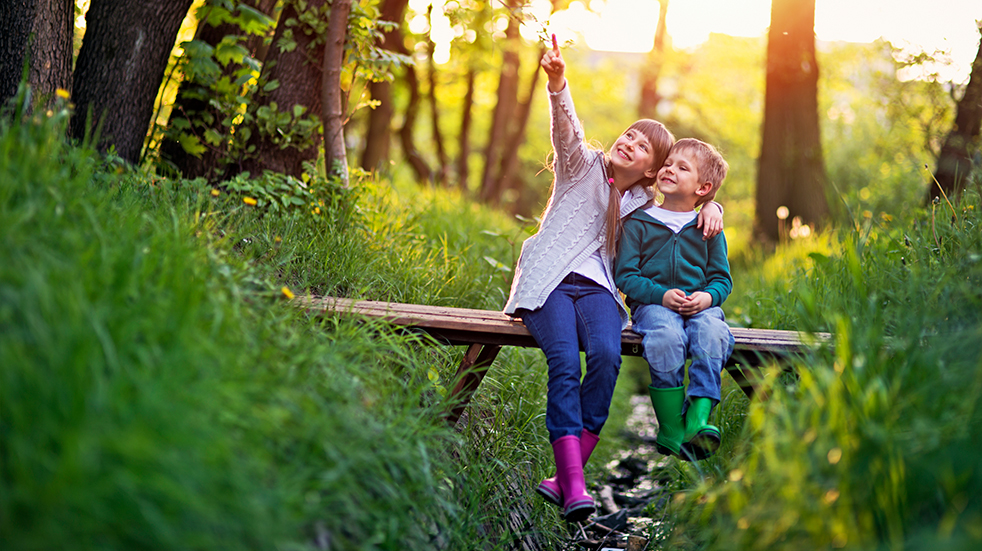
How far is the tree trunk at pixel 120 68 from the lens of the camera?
12.3 feet

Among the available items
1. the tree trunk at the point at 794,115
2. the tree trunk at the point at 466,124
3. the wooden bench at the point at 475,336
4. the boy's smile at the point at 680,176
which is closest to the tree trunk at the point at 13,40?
the wooden bench at the point at 475,336

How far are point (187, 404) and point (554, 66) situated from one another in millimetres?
2060

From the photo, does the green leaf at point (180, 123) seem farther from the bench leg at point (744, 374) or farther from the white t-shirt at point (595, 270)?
the bench leg at point (744, 374)

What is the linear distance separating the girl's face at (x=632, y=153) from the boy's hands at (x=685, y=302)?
2.10 feet

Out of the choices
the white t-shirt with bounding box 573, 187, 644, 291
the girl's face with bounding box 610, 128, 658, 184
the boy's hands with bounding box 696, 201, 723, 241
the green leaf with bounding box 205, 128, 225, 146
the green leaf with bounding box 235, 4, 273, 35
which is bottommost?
the white t-shirt with bounding box 573, 187, 644, 291

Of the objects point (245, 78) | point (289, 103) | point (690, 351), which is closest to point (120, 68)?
point (245, 78)

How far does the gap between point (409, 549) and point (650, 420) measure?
15.1 ft

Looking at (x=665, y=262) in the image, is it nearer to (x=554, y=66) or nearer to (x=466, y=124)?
(x=554, y=66)

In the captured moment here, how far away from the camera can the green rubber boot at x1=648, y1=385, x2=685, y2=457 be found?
2807mm

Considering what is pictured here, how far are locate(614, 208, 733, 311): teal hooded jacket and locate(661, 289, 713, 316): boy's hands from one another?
0.05 metres

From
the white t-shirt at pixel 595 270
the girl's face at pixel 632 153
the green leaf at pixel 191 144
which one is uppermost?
the girl's face at pixel 632 153

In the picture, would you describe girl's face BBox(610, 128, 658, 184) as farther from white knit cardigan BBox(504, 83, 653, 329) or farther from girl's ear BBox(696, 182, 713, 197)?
girl's ear BBox(696, 182, 713, 197)

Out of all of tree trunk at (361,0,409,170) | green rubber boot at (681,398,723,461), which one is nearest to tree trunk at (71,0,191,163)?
green rubber boot at (681,398,723,461)

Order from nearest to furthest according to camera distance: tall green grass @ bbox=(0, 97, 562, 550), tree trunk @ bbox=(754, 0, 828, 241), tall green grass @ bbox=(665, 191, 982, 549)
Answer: tall green grass @ bbox=(0, 97, 562, 550) → tall green grass @ bbox=(665, 191, 982, 549) → tree trunk @ bbox=(754, 0, 828, 241)
